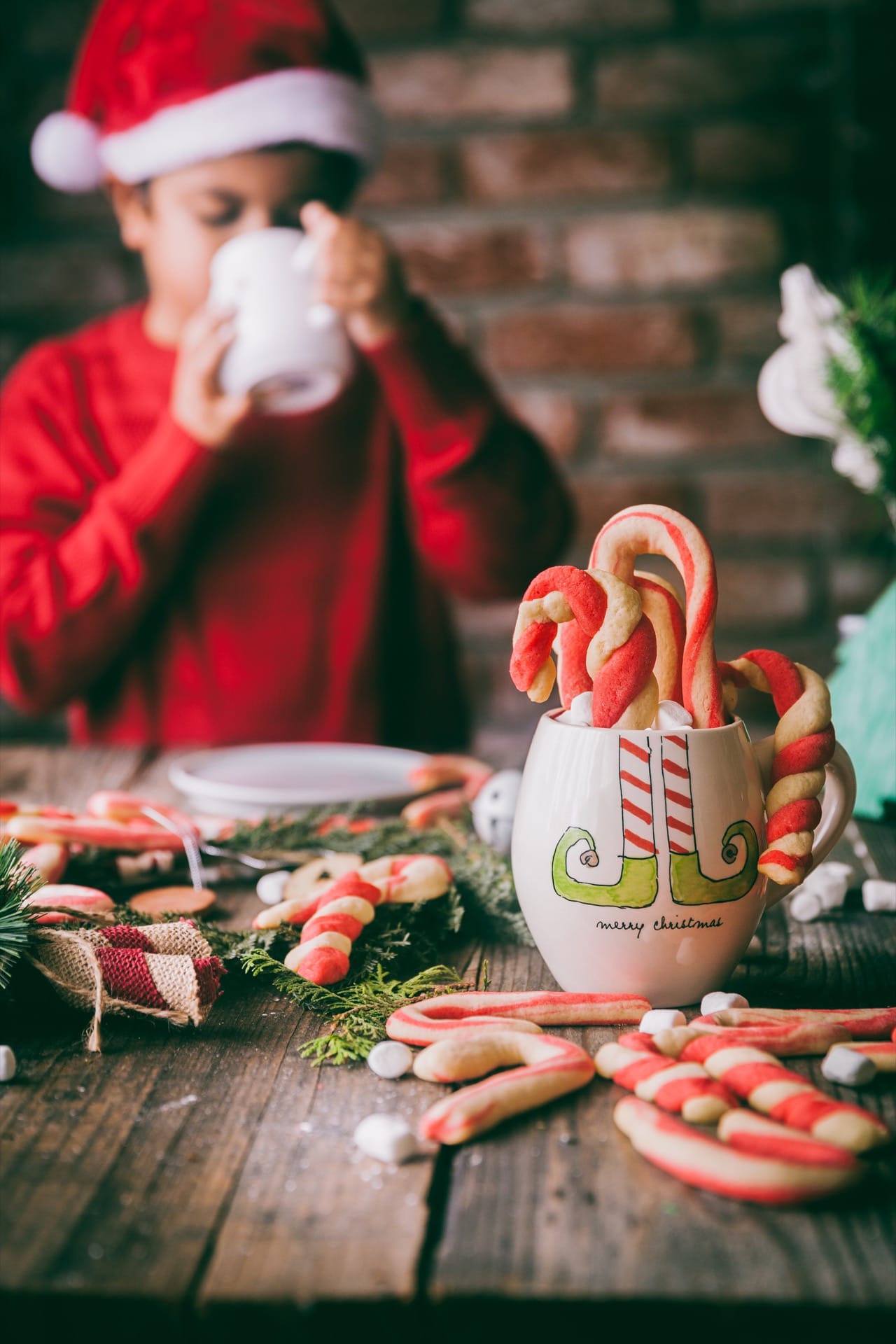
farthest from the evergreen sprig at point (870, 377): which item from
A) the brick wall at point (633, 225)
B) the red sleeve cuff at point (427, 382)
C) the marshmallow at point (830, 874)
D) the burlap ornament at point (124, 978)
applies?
the brick wall at point (633, 225)

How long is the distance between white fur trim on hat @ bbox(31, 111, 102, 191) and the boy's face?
8cm

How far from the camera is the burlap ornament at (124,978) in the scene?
1.89 feet

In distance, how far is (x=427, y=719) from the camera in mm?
1929

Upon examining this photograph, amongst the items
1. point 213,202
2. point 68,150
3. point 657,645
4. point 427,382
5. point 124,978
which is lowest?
point 124,978

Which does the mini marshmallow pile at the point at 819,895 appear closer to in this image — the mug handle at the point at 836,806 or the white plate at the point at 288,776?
the mug handle at the point at 836,806

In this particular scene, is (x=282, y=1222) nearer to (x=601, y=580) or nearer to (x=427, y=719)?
(x=601, y=580)

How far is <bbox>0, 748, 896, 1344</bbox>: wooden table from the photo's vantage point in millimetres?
379

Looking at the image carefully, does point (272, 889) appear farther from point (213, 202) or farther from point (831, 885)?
point (213, 202)

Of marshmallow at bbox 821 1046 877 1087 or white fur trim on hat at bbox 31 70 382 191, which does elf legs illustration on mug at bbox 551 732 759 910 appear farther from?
white fur trim on hat at bbox 31 70 382 191

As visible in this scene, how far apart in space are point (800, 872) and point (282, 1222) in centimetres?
30

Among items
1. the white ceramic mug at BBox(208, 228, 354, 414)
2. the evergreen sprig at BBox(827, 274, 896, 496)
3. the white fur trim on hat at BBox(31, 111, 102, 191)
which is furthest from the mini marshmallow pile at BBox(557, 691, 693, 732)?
the white fur trim on hat at BBox(31, 111, 102, 191)

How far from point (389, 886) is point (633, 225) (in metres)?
1.52

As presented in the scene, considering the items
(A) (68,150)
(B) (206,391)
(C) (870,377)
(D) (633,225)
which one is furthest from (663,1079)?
(D) (633,225)

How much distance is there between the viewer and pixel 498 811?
858mm
